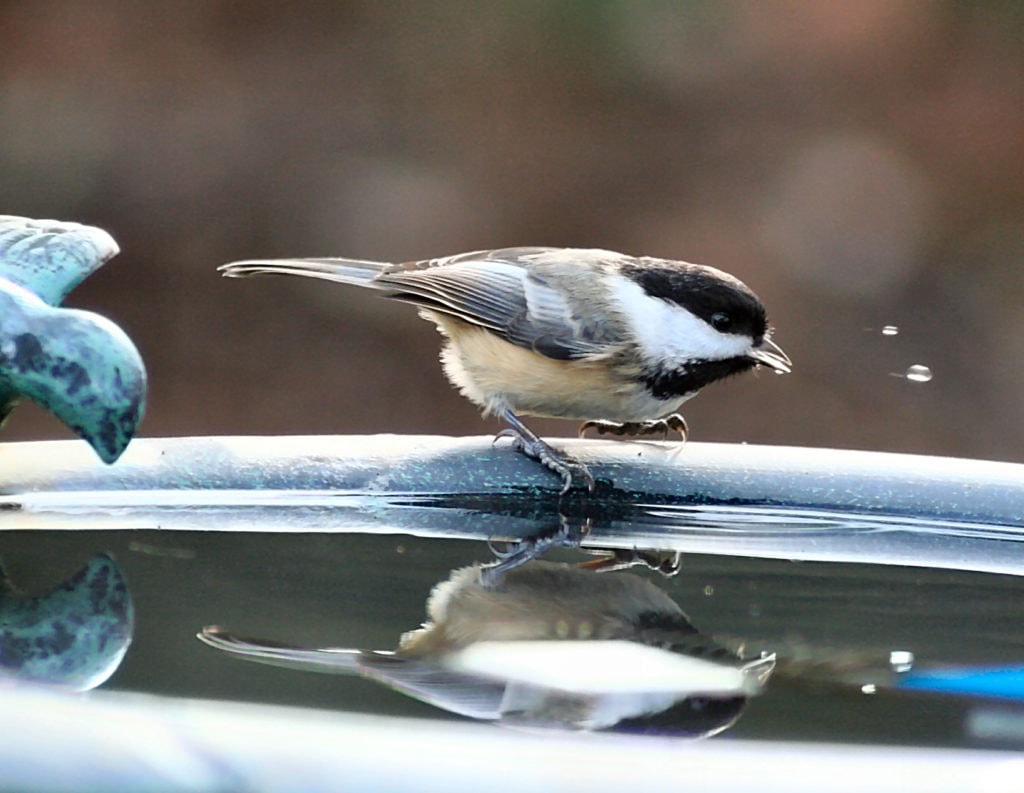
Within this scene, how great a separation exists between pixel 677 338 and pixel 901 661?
0.94m

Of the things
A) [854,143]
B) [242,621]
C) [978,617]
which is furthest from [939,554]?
[854,143]

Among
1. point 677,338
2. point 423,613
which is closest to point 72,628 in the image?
point 423,613

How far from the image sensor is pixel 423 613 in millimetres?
1140

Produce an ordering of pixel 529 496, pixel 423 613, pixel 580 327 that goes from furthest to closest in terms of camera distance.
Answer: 1. pixel 580 327
2. pixel 529 496
3. pixel 423 613

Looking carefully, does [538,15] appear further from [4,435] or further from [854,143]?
[4,435]

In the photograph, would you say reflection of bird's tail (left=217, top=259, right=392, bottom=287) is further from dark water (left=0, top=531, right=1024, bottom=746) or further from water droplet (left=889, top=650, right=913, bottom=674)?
water droplet (left=889, top=650, right=913, bottom=674)

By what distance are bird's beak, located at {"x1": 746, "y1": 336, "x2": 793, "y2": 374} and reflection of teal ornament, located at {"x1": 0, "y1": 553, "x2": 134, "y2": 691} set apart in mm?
1003

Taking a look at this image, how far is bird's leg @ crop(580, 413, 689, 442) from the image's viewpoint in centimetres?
218

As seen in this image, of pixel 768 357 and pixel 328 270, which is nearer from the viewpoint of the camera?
pixel 768 357

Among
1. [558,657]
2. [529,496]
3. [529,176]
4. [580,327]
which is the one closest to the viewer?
[558,657]

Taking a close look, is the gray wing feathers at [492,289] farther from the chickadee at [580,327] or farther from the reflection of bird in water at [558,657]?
the reflection of bird in water at [558,657]

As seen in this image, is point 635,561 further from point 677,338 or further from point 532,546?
point 677,338

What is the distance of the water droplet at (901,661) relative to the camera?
3.45ft

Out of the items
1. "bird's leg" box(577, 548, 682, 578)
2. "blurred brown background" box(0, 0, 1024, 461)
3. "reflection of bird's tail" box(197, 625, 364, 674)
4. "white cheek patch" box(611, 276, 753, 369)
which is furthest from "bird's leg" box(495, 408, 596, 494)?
"blurred brown background" box(0, 0, 1024, 461)
